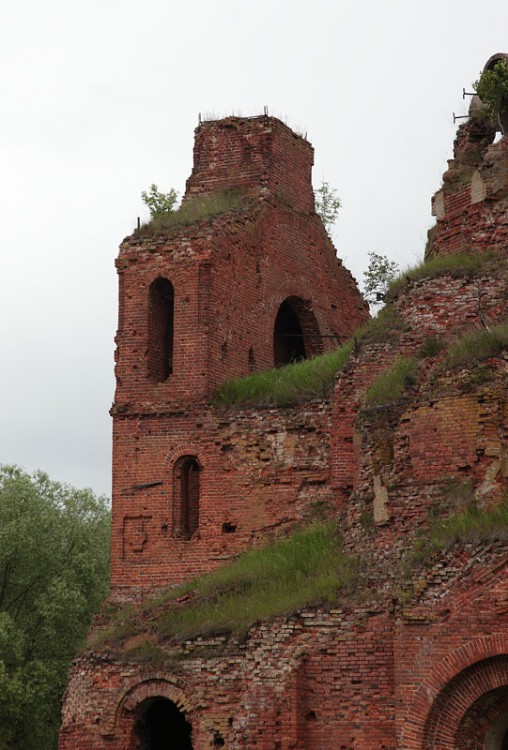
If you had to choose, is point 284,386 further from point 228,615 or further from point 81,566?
point 81,566

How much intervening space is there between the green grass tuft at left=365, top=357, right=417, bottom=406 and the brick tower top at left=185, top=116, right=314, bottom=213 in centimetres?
729

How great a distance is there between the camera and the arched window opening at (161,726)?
20078 millimetres

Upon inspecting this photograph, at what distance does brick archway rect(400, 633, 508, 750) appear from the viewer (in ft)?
53.5

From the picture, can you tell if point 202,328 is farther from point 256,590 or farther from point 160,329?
point 256,590

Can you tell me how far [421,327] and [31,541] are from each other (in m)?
13.4

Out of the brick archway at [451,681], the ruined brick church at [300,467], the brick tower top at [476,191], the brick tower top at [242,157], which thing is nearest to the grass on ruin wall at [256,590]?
the ruined brick church at [300,467]

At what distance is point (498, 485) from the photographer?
17688 millimetres

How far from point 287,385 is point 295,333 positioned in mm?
4475

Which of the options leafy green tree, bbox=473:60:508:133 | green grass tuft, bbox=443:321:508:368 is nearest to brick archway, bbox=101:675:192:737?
green grass tuft, bbox=443:321:508:368

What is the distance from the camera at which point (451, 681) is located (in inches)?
653

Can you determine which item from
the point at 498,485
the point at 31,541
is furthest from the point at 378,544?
the point at 31,541

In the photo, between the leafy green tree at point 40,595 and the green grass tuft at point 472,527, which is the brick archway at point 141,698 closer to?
the green grass tuft at point 472,527

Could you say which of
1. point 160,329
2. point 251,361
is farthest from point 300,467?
point 160,329

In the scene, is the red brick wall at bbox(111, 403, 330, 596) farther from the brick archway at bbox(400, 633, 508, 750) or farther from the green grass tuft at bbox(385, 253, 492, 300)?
the brick archway at bbox(400, 633, 508, 750)
